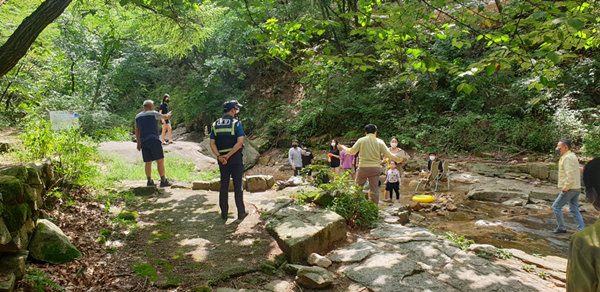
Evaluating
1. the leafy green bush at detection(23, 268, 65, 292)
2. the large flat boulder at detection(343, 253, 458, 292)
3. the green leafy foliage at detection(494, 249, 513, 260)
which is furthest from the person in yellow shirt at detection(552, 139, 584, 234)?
the leafy green bush at detection(23, 268, 65, 292)

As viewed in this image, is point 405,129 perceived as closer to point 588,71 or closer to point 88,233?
point 588,71

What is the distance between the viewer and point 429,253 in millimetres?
4328

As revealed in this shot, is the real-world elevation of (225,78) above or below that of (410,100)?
above

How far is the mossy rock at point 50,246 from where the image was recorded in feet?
10.3

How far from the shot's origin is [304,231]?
14.0ft

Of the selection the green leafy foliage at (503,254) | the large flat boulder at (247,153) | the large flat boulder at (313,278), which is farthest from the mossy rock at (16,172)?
the large flat boulder at (247,153)

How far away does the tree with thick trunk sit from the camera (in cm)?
343

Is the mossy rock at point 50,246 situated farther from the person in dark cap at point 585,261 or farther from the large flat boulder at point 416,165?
the large flat boulder at point 416,165

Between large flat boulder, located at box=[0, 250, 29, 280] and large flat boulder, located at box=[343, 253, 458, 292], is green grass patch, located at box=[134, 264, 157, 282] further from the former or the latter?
large flat boulder, located at box=[343, 253, 458, 292]

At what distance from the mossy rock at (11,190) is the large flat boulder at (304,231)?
2823 mm

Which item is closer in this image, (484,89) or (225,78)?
(484,89)

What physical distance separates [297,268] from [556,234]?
589 centimetres

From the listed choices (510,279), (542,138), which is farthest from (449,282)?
(542,138)

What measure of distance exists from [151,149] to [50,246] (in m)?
Answer: 3.74
